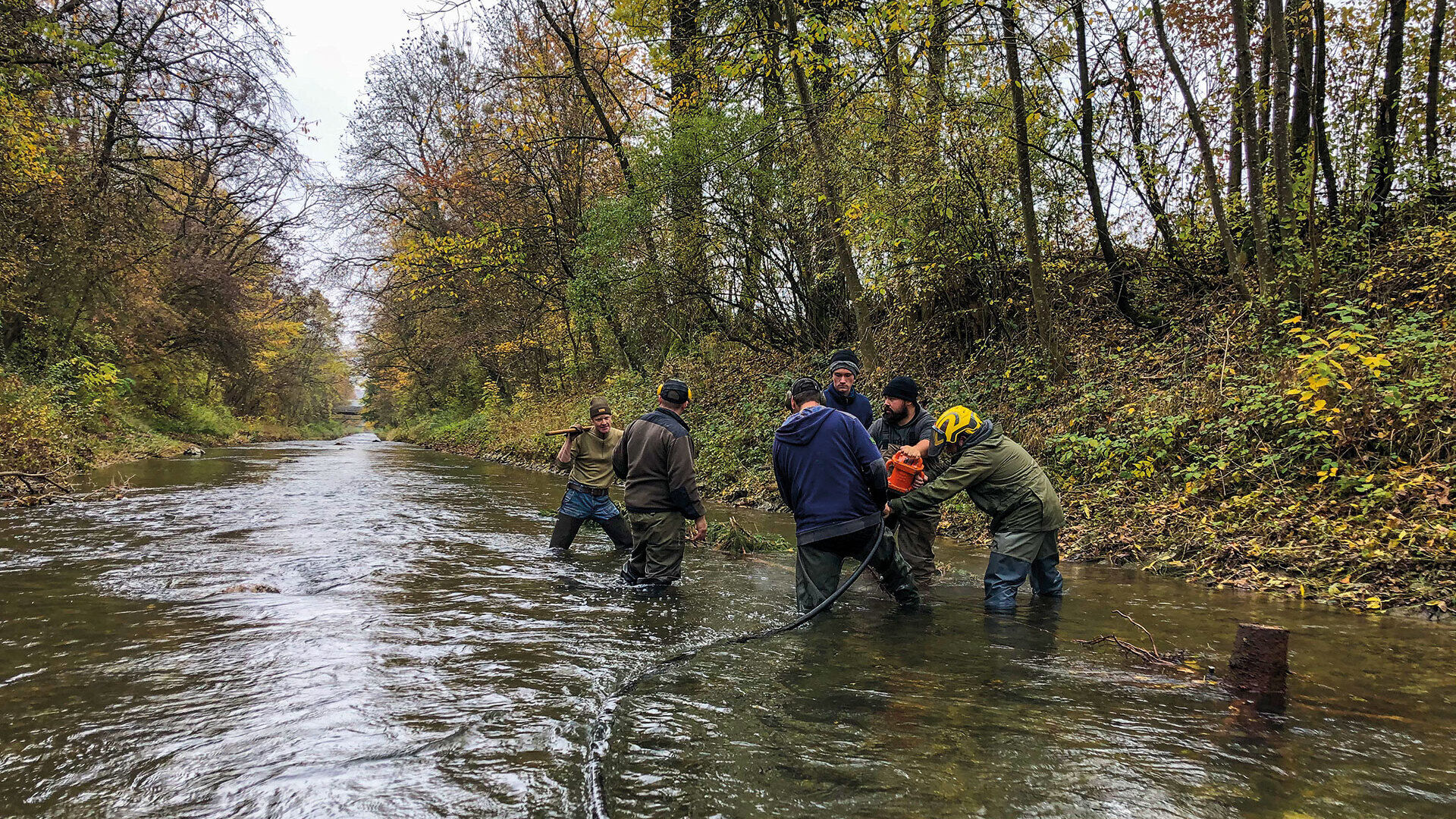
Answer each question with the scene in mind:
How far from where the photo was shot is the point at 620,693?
3.90 m

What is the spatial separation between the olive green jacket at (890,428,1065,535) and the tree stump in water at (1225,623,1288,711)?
1.81m

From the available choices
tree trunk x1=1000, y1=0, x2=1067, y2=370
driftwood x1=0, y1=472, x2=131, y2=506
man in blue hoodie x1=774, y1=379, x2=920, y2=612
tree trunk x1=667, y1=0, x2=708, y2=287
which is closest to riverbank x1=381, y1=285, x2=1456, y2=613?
tree trunk x1=1000, y1=0, x2=1067, y2=370

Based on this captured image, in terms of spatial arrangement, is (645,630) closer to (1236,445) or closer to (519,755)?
(519,755)

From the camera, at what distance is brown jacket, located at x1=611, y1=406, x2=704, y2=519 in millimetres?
6266

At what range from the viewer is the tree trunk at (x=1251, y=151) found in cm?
870

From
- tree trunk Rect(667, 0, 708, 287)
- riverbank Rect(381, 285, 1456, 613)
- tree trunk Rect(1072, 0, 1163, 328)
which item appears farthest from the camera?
tree trunk Rect(667, 0, 708, 287)

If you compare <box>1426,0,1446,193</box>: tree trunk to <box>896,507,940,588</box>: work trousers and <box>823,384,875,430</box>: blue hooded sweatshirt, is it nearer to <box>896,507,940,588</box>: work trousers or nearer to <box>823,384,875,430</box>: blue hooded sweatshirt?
<box>823,384,875,430</box>: blue hooded sweatshirt

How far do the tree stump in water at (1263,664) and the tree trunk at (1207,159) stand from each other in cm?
758

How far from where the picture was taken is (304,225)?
98.6 feet

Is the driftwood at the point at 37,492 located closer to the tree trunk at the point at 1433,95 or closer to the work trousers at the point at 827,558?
the work trousers at the point at 827,558

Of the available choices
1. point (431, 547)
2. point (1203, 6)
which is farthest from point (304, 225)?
point (1203, 6)

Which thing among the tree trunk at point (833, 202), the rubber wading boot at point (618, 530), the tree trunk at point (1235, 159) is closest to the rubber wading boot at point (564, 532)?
the rubber wading boot at point (618, 530)

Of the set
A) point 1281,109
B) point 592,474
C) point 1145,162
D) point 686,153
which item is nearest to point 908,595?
point 592,474

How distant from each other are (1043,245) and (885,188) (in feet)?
9.93
